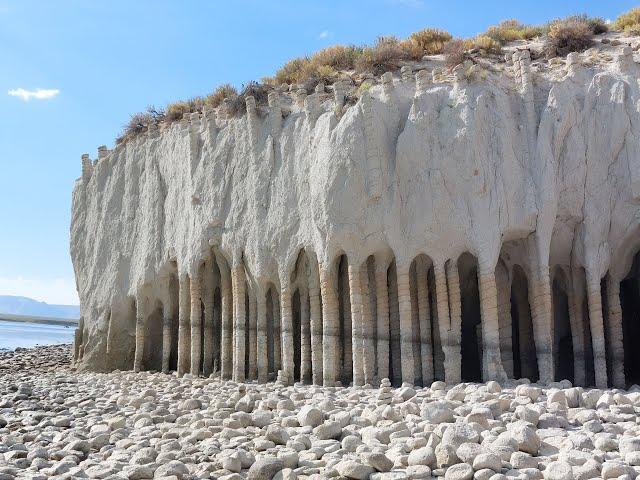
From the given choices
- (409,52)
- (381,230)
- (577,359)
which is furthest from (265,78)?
(577,359)

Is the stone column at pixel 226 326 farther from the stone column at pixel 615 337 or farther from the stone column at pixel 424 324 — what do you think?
the stone column at pixel 615 337

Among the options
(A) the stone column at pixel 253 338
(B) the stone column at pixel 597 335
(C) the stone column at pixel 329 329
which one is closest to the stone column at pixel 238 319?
(A) the stone column at pixel 253 338

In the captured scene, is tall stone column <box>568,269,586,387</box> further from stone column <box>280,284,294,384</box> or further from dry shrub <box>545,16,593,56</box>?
dry shrub <box>545,16,593,56</box>

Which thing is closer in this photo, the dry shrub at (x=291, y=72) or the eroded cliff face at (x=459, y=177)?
the eroded cliff face at (x=459, y=177)

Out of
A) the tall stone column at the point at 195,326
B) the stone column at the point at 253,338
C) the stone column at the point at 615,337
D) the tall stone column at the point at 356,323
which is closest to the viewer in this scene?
the tall stone column at the point at 356,323

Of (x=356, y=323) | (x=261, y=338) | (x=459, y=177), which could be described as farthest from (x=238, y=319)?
(x=459, y=177)

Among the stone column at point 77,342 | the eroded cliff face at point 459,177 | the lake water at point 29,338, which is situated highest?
the eroded cliff face at point 459,177

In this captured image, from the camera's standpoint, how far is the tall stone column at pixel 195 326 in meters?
19.5

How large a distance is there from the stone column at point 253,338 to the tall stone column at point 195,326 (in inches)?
79.9

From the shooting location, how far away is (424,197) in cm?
1591

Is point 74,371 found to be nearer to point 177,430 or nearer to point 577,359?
point 177,430

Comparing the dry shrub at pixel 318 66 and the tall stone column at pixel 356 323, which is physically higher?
the dry shrub at pixel 318 66

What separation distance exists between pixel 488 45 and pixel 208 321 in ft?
41.9

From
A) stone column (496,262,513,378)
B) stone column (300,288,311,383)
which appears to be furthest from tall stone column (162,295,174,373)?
stone column (496,262,513,378)
